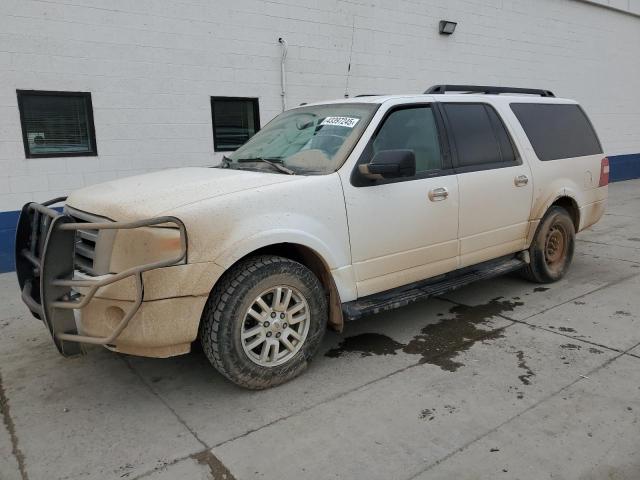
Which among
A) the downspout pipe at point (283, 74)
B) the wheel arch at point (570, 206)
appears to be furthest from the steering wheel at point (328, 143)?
the downspout pipe at point (283, 74)

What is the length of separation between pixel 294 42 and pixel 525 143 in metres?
4.62

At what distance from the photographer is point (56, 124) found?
21.4ft

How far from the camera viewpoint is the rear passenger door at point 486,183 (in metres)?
4.33

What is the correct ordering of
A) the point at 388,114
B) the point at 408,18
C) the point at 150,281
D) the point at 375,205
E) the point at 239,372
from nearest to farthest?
the point at 150,281, the point at 239,372, the point at 375,205, the point at 388,114, the point at 408,18

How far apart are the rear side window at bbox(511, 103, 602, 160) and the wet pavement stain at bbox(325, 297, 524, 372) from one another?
173cm

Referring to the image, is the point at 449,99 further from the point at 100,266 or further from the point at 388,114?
the point at 100,266

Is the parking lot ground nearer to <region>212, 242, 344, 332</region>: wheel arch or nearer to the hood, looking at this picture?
<region>212, 242, 344, 332</region>: wheel arch

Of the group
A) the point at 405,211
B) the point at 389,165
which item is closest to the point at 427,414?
the point at 405,211

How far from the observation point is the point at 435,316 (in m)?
4.67

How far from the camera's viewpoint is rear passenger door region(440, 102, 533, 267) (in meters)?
4.33

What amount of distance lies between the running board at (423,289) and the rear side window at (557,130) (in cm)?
115

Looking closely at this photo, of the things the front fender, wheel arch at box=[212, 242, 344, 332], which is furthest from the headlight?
wheel arch at box=[212, 242, 344, 332]

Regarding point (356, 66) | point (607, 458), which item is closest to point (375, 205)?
point (607, 458)

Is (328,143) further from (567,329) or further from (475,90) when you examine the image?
(567,329)
